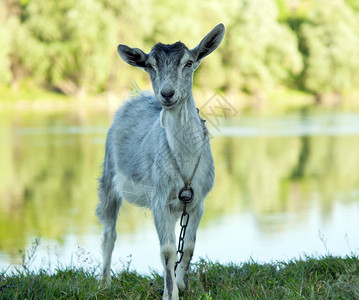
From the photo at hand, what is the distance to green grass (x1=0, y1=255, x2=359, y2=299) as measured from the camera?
4426mm

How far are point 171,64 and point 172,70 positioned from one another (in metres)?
0.05

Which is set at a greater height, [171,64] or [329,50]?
[329,50]

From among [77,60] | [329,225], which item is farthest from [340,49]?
[329,225]

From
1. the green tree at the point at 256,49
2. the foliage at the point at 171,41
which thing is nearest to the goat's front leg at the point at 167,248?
the foliage at the point at 171,41

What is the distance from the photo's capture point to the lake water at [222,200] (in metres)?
8.88

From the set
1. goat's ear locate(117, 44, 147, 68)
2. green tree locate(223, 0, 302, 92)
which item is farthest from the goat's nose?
green tree locate(223, 0, 302, 92)

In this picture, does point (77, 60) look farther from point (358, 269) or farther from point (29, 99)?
point (358, 269)

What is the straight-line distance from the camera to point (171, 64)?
4.18 m

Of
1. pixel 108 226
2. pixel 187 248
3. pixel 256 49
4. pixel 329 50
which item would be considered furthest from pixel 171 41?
pixel 187 248

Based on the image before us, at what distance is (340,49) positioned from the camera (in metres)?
56.6

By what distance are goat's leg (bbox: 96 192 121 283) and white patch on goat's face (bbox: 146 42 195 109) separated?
2065 mm

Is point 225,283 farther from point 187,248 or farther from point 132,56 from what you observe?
point 132,56

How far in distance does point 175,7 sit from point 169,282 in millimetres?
46590

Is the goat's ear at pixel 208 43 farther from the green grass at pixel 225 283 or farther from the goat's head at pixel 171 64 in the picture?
the green grass at pixel 225 283
